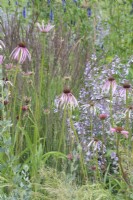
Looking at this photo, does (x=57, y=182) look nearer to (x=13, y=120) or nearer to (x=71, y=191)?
(x=71, y=191)

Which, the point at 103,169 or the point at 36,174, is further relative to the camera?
the point at 103,169

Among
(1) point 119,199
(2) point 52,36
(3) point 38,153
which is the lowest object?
(1) point 119,199

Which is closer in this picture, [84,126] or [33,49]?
[84,126]

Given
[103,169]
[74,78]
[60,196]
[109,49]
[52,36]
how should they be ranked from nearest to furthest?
[60,196]
[103,169]
[74,78]
[52,36]
[109,49]

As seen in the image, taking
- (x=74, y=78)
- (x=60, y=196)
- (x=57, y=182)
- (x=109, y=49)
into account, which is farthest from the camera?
(x=109, y=49)

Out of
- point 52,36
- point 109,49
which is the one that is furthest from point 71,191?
point 109,49

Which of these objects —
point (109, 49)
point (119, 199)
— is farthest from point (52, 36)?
point (119, 199)

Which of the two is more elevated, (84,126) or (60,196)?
(84,126)

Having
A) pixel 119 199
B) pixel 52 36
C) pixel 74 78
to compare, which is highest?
pixel 52 36

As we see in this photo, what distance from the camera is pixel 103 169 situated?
3586mm

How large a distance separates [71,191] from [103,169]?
3.19 ft

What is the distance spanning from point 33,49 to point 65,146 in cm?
127

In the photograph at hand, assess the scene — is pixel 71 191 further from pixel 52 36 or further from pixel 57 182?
pixel 52 36

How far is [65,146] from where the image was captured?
3.61m
